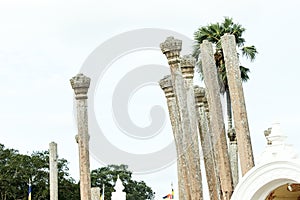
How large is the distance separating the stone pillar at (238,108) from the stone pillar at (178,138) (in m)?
2.06

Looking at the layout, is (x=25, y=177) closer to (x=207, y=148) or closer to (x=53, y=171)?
(x=53, y=171)

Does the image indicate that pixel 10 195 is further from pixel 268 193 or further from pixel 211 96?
pixel 268 193

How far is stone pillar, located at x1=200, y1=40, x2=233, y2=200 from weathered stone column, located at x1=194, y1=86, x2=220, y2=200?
98cm

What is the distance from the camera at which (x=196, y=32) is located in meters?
29.0

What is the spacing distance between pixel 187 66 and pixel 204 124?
85.1 inches

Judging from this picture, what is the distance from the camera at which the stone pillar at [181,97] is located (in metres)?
16.4

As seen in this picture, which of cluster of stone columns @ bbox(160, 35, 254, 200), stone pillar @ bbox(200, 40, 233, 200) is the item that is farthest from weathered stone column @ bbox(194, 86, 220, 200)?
stone pillar @ bbox(200, 40, 233, 200)

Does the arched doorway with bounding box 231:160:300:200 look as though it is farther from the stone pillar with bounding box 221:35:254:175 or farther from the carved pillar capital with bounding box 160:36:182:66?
the carved pillar capital with bounding box 160:36:182:66

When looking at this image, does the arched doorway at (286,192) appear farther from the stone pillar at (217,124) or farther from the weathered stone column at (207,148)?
the weathered stone column at (207,148)

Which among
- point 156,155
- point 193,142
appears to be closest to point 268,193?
point 193,142

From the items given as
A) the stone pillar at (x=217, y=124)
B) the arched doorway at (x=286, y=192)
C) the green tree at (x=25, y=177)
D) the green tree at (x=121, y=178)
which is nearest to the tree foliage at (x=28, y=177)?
the green tree at (x=25, y=177)

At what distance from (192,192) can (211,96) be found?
2.65 m

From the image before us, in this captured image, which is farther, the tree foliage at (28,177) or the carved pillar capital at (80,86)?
the tree foliage at (28,177)

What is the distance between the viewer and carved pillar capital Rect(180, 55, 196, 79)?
58.7 feet
